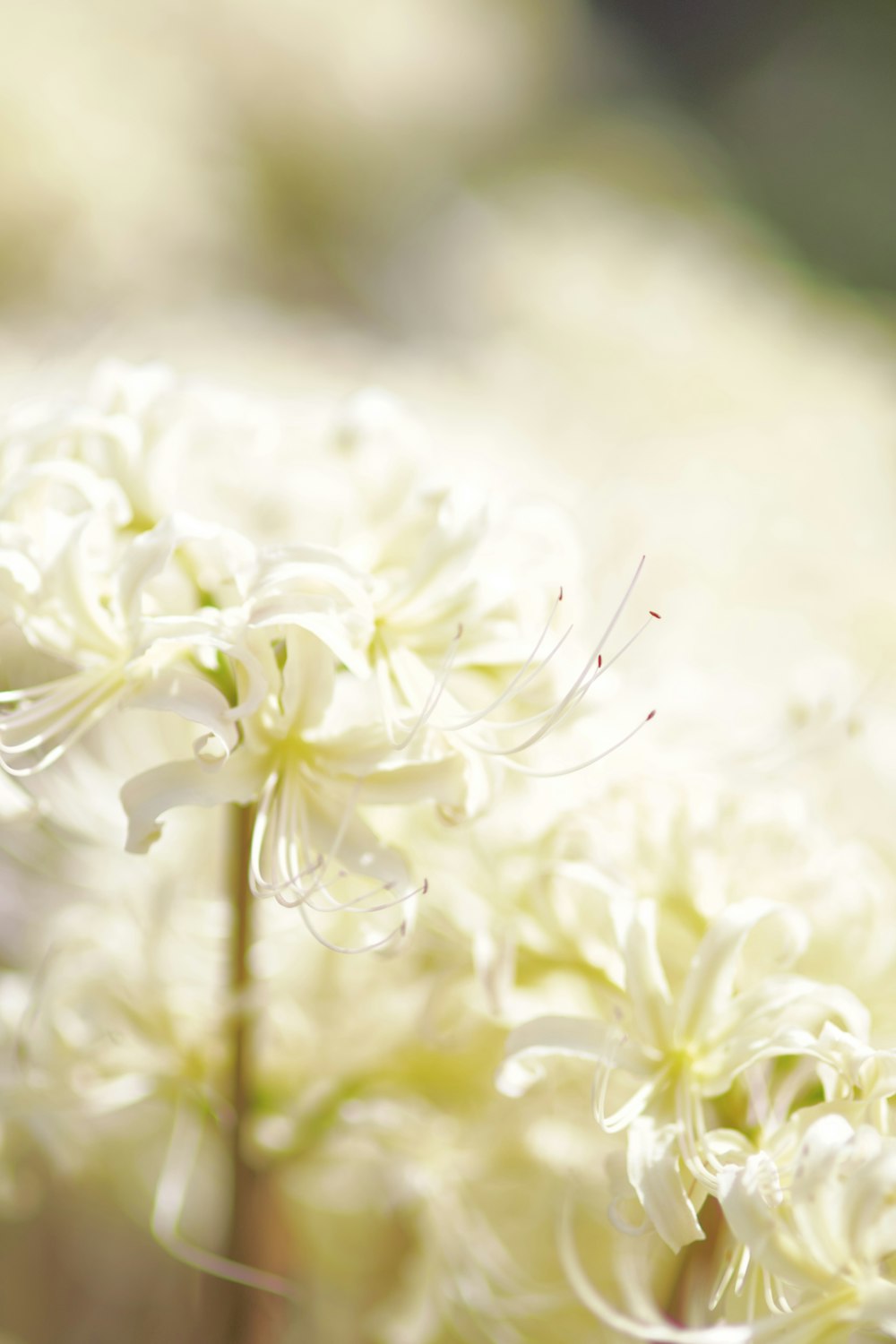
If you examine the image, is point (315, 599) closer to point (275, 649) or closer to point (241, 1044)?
point (275, 649)

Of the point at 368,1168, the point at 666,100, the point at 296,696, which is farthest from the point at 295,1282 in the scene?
the point at 666,100

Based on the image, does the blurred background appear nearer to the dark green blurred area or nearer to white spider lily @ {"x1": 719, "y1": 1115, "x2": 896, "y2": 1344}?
the dark green blurred area

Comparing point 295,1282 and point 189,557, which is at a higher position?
point 189,557

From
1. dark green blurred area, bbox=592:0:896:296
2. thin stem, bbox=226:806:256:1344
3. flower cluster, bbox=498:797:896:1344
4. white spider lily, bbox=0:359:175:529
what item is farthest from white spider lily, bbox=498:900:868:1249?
dark green blurred area, bbox=592:0:896:296

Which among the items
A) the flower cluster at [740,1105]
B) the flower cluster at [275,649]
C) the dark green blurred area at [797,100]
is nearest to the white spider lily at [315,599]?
the flower cluster at [275,649]

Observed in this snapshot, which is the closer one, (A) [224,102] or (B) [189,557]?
(B) [189,557]

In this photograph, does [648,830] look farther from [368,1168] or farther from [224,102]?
[224,102]
